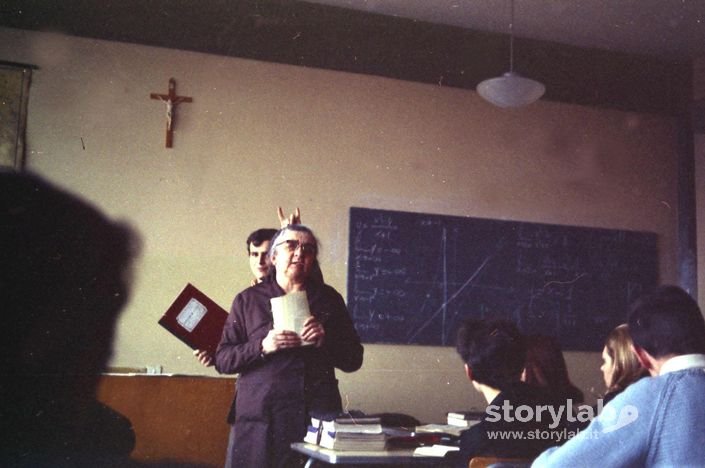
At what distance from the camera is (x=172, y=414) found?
3.95 metres

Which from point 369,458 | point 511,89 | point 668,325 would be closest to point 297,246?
point 369,458

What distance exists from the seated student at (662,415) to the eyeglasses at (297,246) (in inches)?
55.5

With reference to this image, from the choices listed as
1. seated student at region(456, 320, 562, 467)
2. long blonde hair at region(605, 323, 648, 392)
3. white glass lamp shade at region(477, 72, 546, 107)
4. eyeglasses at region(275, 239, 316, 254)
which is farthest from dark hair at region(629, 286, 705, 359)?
white glass lamp shade at region(477, 72, 546, 107)

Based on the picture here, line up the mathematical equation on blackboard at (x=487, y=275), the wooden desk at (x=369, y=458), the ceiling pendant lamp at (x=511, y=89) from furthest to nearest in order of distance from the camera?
the mathematical equation on blackboard at (x=487, y=275) → the ceiling pendant lamp at (x=511, y=89) → the wooden desk at (x=369, y=458)

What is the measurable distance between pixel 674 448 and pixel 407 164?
401 cm

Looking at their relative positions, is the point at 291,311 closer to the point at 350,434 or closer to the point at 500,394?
the point at 350,434

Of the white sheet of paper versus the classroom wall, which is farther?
the classroom wall

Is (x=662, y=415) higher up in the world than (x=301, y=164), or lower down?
lower down

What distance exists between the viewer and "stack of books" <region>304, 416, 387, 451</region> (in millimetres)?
2314

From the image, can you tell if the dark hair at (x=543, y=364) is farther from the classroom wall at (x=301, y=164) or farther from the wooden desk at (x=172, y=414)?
the classroom wall at (x=301, y=164)

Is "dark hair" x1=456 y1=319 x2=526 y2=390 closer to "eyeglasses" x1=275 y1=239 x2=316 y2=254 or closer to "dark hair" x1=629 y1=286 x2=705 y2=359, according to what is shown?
"dark hair" x1=629 y1=286 x2=705 y2=359

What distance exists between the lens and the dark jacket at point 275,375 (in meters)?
2.51

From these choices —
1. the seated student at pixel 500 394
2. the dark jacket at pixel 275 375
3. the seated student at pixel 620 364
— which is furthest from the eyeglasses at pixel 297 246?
the seated student at pixel 620 364

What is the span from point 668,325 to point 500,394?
666 millimetres
